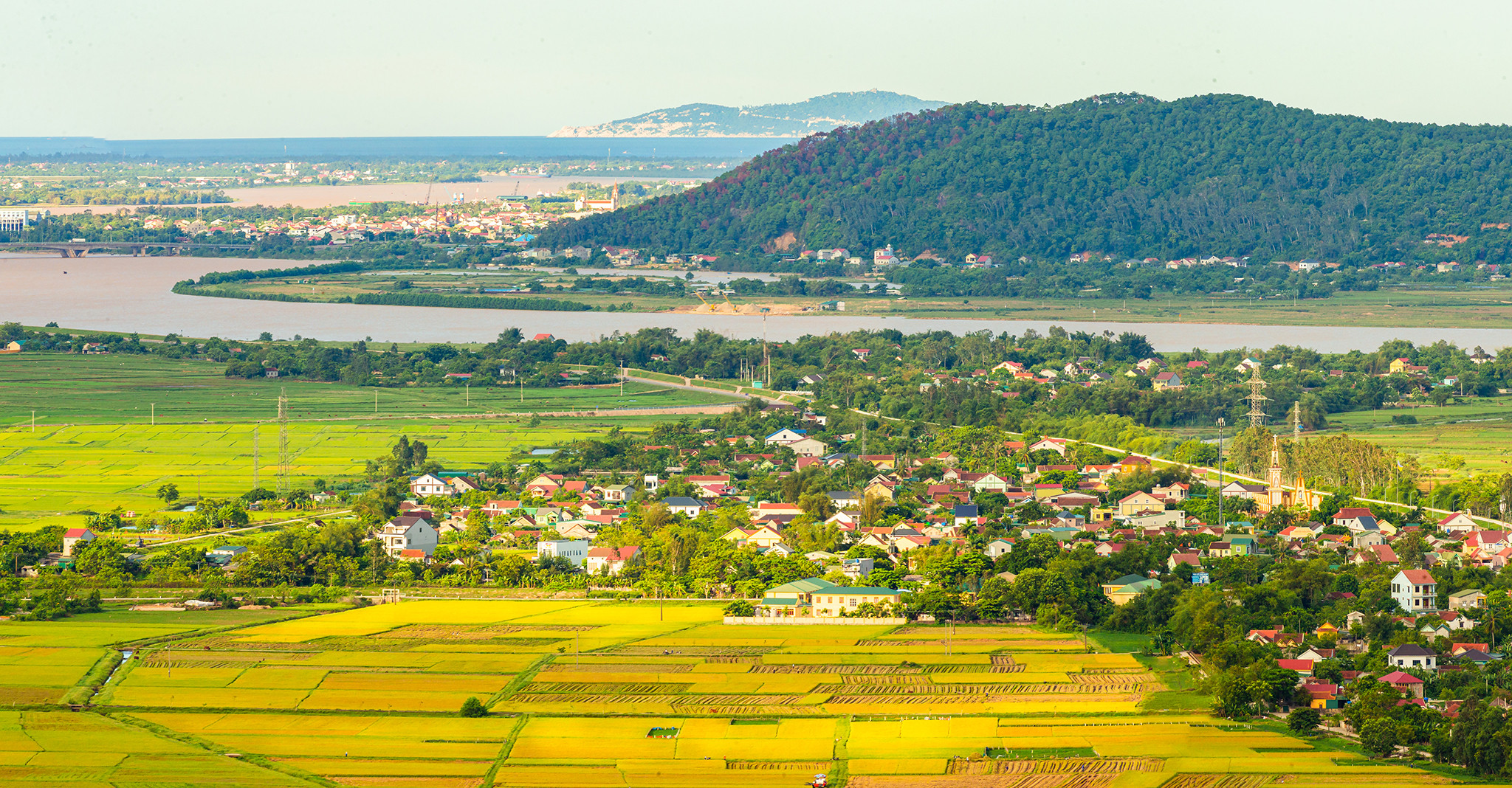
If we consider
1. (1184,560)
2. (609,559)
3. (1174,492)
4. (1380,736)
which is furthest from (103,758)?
(1174,492)

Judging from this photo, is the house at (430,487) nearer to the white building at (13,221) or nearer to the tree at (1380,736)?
the tree at (1380,736)

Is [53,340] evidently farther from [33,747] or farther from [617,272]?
[33,747]

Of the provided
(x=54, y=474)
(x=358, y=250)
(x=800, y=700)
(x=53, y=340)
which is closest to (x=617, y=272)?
(x=358, y=250)

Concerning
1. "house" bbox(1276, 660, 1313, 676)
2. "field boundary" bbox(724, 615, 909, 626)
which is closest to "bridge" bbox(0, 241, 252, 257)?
"field boundary" bbox(724, 615, 909, 626)

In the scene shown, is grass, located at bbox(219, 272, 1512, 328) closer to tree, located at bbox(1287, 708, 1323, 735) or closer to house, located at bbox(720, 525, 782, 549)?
house, located at bbox(720, 525, 782, 549)

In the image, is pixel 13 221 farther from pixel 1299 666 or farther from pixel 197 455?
pixel 1299 666

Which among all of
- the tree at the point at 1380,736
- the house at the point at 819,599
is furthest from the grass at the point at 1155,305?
the tree at the point at 1380,736
